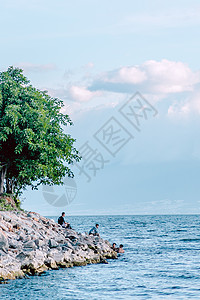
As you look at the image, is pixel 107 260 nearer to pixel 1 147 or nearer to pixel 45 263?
pixel 45 263

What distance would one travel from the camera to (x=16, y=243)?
21.4 m

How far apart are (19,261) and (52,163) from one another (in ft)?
42.8

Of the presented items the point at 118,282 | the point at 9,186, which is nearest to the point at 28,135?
the point at 9,186

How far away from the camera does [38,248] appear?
2120 cm

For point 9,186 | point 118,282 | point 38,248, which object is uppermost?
point 9,186

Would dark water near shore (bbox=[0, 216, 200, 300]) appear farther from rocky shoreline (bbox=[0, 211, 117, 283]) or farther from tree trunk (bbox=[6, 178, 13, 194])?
tree trunk (bbox=[6, 178, 13, 194])

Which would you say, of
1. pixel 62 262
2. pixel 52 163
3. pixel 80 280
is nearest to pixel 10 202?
pixel 52 163

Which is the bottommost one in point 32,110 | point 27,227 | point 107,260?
point 107,260

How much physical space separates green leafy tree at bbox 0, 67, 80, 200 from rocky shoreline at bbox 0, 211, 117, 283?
3434 millimetres

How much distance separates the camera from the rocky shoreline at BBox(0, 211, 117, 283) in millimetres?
18922

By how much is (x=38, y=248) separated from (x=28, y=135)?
9561 millimetres

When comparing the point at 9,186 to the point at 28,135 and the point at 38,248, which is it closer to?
the point at 28,135

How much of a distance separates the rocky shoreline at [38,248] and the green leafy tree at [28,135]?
3434mm

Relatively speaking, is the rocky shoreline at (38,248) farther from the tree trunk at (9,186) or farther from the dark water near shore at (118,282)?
the tree trunk at (9,186)
